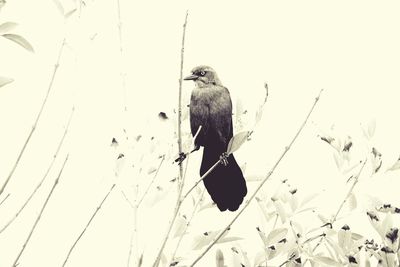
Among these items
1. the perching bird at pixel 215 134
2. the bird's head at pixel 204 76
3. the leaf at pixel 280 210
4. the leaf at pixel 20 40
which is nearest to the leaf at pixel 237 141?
the leaf at pixel 280 210

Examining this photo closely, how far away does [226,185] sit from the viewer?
3.79 m

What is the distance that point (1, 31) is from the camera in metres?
2.04

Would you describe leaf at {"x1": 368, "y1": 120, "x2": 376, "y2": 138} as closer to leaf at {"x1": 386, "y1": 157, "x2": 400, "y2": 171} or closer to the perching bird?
leaf at {"x1": 386, "y1": 157, "x2": 400, "y2": 171}

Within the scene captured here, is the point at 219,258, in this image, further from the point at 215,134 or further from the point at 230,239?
the point at 215,134

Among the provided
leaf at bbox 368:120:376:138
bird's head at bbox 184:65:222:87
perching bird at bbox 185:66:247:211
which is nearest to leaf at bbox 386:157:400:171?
leaf at bbox 368:120:376:138

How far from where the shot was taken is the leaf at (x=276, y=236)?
2.38m

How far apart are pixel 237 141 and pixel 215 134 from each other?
1921mm

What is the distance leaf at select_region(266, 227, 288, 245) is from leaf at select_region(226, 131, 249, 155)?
0.37 metres

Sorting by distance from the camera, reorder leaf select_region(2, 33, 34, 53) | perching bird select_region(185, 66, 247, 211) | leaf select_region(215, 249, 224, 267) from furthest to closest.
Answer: perching bird select_region(185, 66, 247, 211), leaf select_region(215, 249, 224, 267), leaf select_region(2, 33, 34, 53)

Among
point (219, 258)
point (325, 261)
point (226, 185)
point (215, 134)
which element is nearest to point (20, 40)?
point (219, 258)

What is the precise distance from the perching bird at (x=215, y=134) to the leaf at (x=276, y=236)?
1.07 metres

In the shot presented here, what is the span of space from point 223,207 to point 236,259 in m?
1.13

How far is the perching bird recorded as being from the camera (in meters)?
3.68

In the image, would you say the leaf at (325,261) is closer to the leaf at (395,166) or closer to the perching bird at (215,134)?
the leaf at (395,166)
